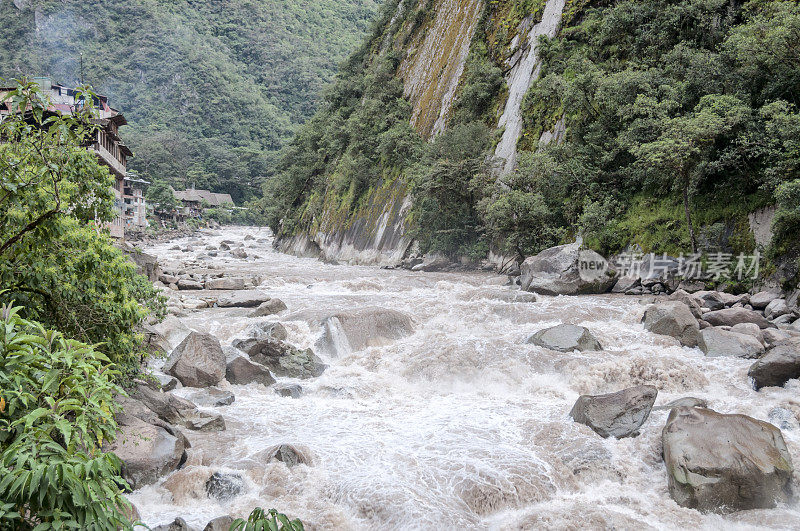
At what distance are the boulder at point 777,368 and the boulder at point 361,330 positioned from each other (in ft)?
27.3

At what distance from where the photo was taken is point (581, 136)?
2291 cm

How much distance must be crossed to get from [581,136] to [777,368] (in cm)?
1543

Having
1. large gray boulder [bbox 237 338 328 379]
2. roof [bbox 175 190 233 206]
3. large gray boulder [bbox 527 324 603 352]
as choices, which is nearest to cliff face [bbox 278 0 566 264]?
large gray boulder [bbox 527 324 603 352]

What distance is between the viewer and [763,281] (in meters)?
15.4

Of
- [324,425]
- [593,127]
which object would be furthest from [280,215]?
[324,425]

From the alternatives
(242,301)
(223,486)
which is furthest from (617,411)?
(242,301)

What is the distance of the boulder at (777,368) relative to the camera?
31.2 feet

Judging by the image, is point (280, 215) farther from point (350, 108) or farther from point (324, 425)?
point (324, 425)

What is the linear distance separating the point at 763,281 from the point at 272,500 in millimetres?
15524

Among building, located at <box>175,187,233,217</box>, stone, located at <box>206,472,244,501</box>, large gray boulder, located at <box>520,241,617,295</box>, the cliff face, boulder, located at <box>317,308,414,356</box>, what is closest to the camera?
stone, located at <box>206,472,244,501</box>

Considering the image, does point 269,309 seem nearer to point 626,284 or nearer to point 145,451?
point 145,451

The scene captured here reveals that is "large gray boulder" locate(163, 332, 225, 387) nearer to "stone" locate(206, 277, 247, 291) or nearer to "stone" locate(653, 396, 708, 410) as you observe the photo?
"stone" locate(653, 396, 708, 410)

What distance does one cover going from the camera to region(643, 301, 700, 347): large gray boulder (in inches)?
484

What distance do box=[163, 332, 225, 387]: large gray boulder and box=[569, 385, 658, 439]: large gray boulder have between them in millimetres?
7575
